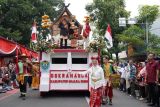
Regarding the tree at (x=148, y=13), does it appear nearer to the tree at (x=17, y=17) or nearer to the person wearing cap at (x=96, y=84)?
the tree at (x=17, y=17)

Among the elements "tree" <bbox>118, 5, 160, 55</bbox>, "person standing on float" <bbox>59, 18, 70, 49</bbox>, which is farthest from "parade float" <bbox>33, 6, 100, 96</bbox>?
"tree" <bbox>118, 5, 160, 55</bbox>

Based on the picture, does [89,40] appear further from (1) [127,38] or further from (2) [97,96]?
(1) [127,38]

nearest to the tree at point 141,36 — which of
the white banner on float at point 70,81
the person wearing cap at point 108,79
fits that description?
the white banner on float at point 70,81

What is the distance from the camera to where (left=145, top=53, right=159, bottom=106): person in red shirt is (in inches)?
603

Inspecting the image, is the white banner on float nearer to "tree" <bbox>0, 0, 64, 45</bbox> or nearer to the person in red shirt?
the person in red shirt

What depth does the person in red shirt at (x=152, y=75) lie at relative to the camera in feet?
50.2

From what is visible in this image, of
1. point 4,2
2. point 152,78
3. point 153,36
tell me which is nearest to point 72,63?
point 152,78

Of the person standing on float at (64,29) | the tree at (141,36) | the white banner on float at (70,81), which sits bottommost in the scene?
the white banner on float at (70,81)

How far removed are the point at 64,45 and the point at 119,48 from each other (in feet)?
127

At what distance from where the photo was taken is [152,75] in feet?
50.6

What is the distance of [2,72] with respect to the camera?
25359 mm

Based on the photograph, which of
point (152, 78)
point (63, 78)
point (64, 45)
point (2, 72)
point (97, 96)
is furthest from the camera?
point (2, 72)

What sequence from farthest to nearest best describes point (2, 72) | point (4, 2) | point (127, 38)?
point (4, 2) → point (127, 38) → point (2, 72)

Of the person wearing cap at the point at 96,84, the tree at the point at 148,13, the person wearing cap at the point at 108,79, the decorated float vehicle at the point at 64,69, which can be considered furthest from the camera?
the tree at the point at 148,13
